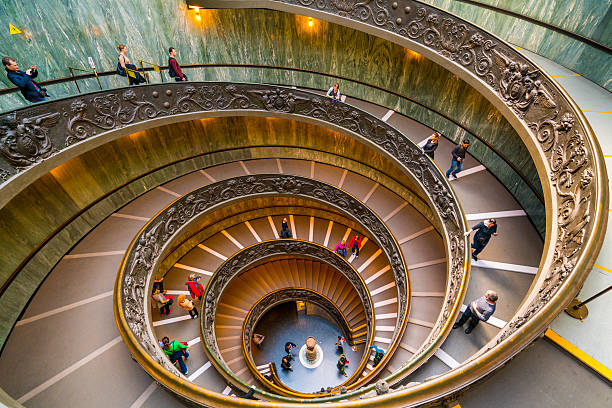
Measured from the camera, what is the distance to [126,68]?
8.43 metres

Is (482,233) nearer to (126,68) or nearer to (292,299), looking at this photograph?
(126,68)

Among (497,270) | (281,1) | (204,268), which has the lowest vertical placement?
(204,268)

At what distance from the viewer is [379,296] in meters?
11.6

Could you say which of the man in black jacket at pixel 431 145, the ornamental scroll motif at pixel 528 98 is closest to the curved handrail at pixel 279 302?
the man in black jacket at pixel 431 145

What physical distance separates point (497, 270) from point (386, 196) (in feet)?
19.4

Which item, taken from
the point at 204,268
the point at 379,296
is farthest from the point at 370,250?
the point at 204,268

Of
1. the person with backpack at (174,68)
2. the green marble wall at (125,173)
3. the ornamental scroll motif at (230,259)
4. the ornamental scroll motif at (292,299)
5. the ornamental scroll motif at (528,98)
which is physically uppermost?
the ornamental scroll motif at (528,98)

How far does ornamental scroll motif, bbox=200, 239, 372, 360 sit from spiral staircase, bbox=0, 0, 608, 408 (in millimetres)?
95

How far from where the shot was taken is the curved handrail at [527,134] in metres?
3.15

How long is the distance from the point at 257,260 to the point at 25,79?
9.71m

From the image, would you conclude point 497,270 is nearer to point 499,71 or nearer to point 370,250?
point 499,71

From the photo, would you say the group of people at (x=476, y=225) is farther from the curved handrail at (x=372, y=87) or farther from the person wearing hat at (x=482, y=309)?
the person wearing hat at (x=482, y=309)

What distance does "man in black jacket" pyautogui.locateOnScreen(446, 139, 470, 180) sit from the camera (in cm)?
767

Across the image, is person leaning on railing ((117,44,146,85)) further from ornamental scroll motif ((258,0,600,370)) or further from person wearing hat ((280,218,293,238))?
person wearing hat ((280,218,293,238))
